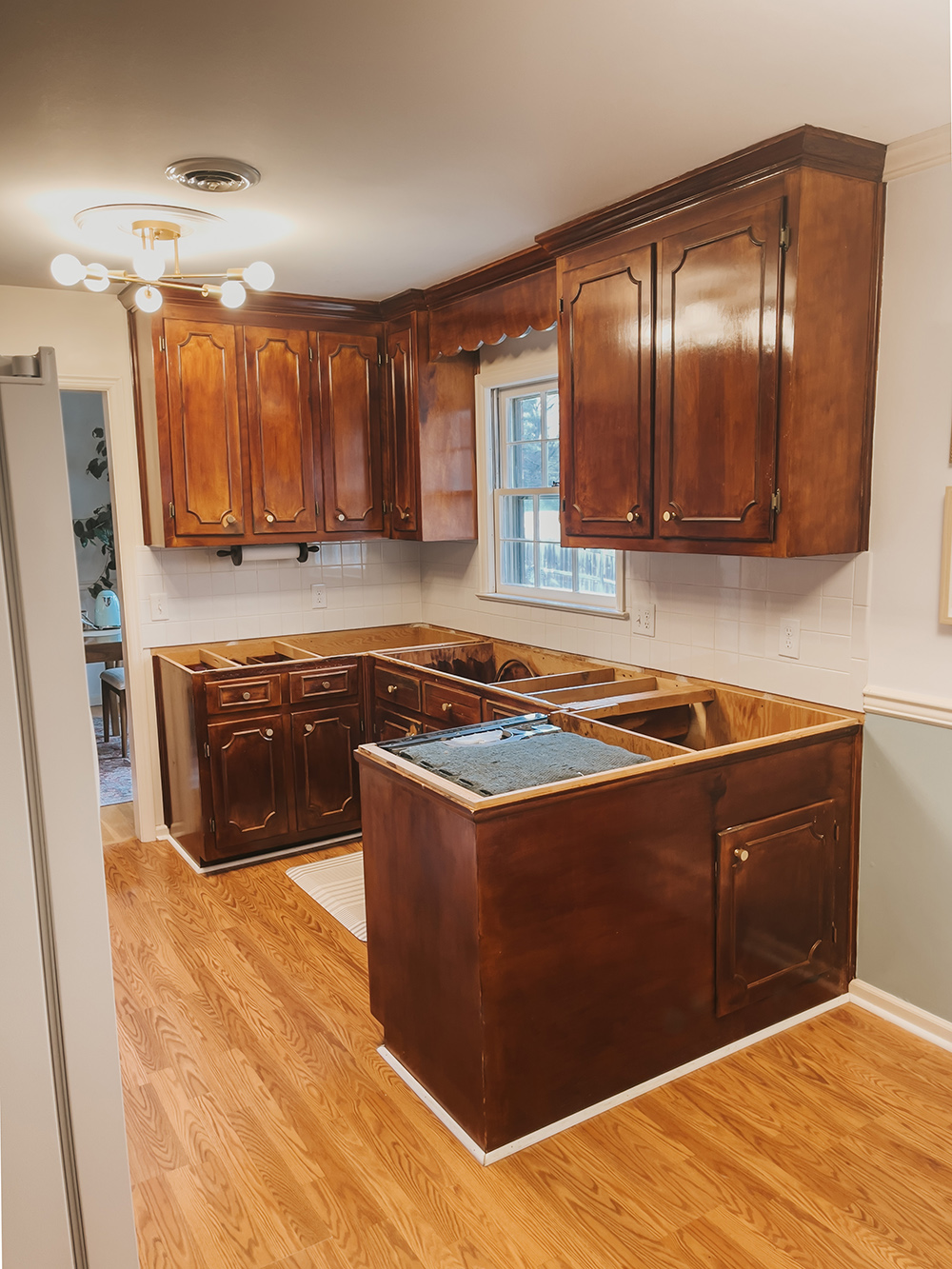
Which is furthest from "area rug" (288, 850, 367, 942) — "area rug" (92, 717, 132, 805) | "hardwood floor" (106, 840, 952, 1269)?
"area rug" (92, 717, 132, 805)

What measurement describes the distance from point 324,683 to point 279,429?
1191 mm

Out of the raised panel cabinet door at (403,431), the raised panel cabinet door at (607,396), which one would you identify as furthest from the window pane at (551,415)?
the raised panel cabinet door at (607,396)

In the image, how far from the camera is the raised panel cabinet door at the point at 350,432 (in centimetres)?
444

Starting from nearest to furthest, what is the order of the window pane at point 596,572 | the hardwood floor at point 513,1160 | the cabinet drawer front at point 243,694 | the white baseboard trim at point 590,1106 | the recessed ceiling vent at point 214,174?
the hardwood floor at point 513,1160 < the white baseboard trim at point 590,1106 < the recessed ceiling vent at point 214,174 < the window pane at point 596,572 < the cabinet drawer front at point 243,694

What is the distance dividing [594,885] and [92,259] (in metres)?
2.94

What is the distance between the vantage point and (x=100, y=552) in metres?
7.65

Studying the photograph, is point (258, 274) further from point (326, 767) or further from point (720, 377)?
point (326, 767)

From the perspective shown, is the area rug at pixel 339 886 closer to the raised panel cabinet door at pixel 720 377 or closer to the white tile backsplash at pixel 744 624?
the white tile backsplash at pixel 744 624

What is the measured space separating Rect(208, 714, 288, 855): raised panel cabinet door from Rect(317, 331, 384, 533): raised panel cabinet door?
1064 millimetres

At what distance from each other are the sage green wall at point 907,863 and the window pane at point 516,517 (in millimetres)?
2005

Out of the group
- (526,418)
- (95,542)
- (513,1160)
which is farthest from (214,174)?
(95,542)

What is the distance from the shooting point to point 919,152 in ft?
8.13

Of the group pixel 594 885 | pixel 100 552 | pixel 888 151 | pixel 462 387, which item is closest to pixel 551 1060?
pixel 594 885

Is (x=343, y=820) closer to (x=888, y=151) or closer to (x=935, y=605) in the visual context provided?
(x=935, y=605)
